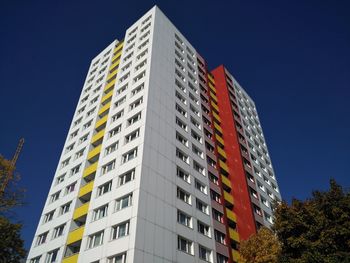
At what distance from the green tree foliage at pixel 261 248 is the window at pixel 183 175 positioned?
1009 centimetres

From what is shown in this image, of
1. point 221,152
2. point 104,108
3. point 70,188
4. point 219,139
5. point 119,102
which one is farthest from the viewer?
point 219,139

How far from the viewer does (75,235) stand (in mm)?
33188

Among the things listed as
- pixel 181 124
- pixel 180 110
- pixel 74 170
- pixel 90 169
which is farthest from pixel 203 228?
pixel 74 170

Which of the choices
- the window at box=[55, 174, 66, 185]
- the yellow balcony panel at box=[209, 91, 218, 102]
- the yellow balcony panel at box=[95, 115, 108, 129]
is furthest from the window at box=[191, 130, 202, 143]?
the window at box=[55, 174, 66, 185]

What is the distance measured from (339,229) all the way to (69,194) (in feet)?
104

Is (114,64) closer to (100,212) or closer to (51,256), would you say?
(100,212)

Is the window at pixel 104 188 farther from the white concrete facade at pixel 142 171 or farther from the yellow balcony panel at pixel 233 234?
the yellow balcony panel at pixel 233 234

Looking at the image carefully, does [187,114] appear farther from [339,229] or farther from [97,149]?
[339,229]

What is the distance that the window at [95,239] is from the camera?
30172 millimetres

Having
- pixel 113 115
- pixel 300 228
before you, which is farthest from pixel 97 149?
pixel 300 228

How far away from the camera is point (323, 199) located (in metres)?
24.1

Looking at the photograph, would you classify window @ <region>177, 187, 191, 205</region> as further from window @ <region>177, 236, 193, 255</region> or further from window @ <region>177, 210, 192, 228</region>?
window @ <region>177, 236, 193, 255</region>

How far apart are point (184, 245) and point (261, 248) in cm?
806

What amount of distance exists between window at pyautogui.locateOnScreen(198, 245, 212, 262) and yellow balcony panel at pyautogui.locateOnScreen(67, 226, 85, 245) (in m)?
13.0
